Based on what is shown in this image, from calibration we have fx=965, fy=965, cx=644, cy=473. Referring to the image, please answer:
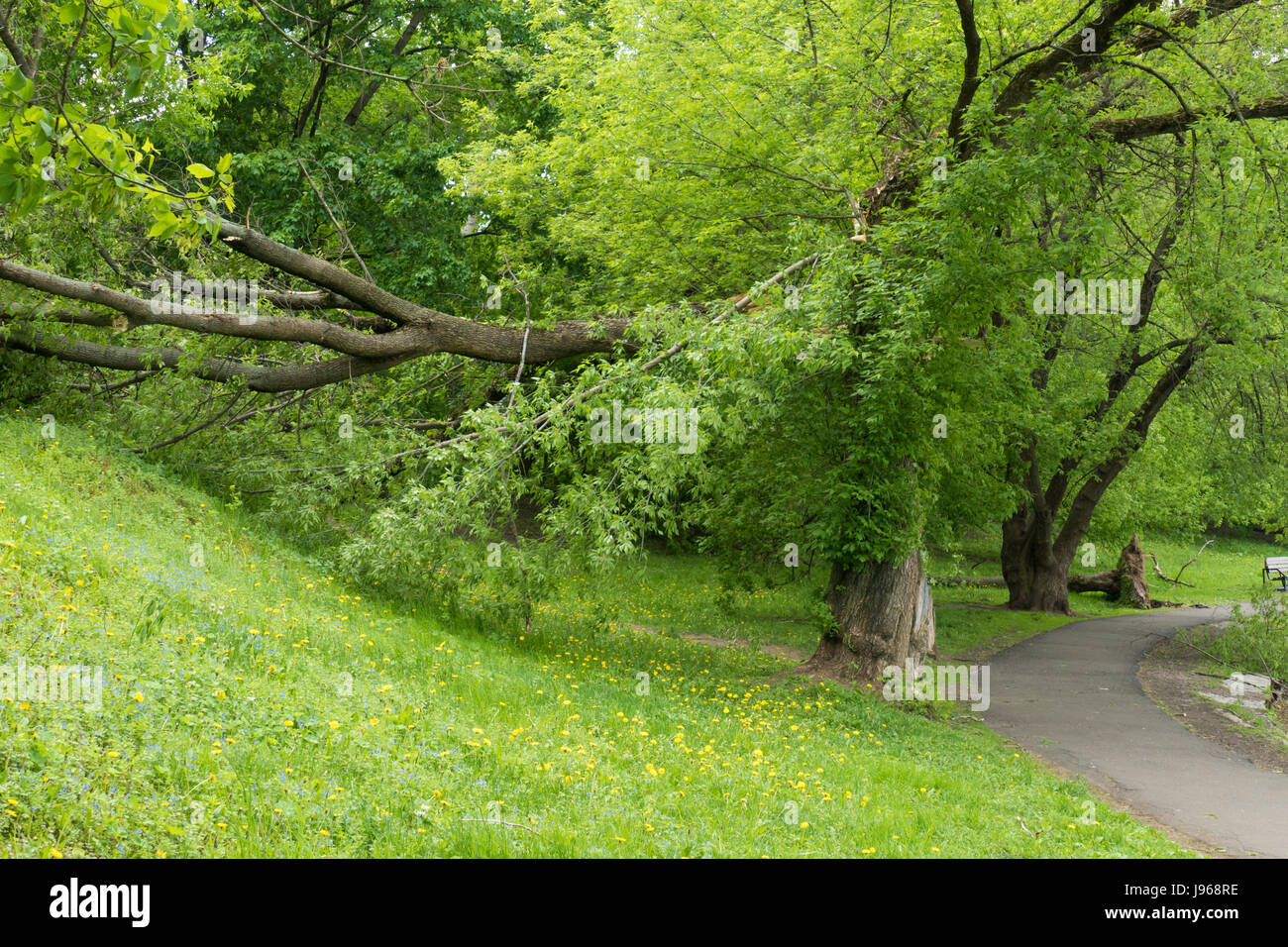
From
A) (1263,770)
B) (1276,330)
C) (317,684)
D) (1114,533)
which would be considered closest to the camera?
(317,684)

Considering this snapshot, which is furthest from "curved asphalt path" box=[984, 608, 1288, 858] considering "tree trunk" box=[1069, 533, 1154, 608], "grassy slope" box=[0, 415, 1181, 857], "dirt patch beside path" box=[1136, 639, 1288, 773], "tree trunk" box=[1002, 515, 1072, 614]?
"tree trunk" box=[1069, 533, 1154, 608]

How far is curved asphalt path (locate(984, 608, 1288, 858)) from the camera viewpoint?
8406 mm

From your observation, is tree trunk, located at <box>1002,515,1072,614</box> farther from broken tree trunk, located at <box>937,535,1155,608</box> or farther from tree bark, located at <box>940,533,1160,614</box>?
broken tree trunk, located at <box>937,535,1155,608</box>

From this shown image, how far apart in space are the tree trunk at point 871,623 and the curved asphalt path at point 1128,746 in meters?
1.55

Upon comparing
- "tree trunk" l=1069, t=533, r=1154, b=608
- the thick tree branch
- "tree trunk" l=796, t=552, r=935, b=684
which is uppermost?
the thick tree branch

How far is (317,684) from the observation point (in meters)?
6.77

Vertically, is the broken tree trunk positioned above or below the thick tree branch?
below

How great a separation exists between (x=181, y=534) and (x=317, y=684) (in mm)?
4500

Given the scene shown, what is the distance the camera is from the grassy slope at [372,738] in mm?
4453

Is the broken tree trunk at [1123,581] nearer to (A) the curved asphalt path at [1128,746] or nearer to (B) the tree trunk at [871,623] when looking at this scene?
(A) the curved asphalt path at [1128,746]

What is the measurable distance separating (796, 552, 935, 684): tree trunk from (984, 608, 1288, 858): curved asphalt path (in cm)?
155

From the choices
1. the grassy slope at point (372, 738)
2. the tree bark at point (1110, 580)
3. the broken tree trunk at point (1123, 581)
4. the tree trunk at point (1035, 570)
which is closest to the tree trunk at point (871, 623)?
the grassy slope at point (372, 738)

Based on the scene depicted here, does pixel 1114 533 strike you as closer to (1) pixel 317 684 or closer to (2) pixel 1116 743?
(2) pixel 1116 743

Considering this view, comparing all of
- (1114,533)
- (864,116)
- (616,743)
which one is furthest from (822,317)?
(1114,533)
